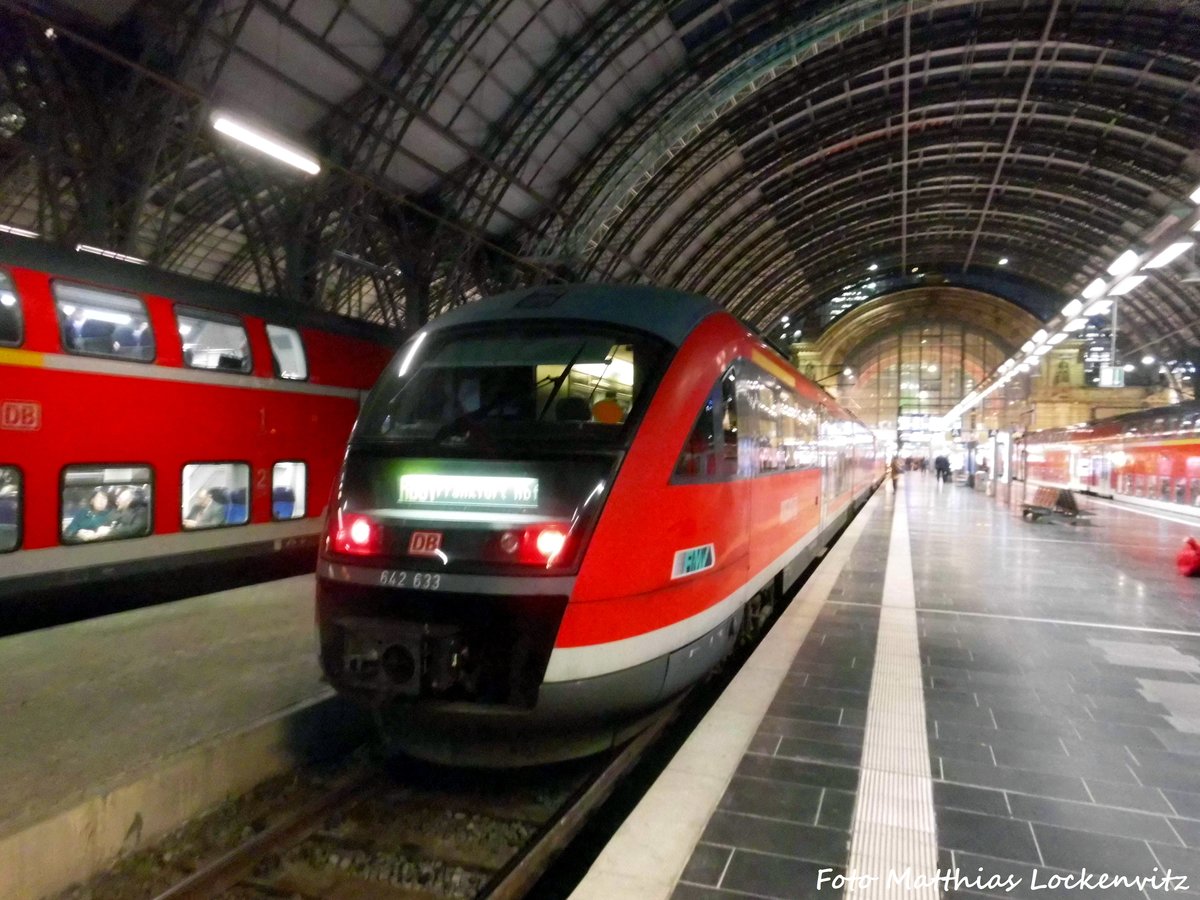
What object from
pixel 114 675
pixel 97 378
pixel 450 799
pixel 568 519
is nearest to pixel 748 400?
pixel 568 519

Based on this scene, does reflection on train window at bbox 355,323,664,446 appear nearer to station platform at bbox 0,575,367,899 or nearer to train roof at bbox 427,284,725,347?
train roof at bbox 427,284,725,347

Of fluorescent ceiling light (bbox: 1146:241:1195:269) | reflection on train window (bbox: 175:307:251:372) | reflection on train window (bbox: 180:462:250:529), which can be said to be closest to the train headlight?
reflection on train window (bbox: 180:462:250:529)

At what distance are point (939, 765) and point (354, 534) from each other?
137 inches

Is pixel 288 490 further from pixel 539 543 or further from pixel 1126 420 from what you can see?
pixel 1126 420

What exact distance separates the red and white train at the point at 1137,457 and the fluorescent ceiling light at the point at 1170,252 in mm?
13395

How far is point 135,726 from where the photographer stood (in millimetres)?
4559

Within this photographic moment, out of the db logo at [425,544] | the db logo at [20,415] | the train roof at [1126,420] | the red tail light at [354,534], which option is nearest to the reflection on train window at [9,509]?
the db logo at [20,415]

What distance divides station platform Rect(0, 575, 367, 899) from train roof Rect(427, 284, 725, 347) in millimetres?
2742

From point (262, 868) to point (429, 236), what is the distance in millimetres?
18272

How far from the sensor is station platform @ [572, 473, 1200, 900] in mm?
3293

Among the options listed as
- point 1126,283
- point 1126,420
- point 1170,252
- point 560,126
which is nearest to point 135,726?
point 1170,252

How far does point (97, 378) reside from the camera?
6.91 meters

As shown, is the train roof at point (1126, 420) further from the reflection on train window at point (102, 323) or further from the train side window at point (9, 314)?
the train side window at point (9, 314)

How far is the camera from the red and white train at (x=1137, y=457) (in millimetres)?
22547
